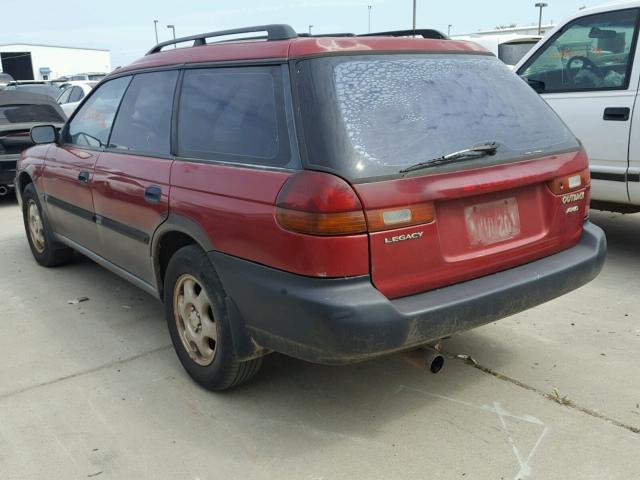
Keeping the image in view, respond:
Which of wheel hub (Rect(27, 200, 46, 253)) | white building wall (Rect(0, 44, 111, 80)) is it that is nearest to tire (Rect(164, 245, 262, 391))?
wheel hub (Rect(27, 200, 46, 253))

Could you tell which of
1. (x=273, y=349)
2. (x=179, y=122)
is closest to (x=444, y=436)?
(x=273, y=349)

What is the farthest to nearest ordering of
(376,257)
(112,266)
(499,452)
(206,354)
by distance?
(112,266) < (206,354) < (499,452) < (376,257)

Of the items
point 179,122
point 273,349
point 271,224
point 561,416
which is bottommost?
point 561,416

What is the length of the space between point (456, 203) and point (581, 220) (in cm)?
98

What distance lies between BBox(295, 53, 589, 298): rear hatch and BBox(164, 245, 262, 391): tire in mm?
857

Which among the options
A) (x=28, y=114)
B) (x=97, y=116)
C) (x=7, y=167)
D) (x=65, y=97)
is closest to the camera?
(x=97, y=116)

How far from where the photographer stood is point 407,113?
271 cm

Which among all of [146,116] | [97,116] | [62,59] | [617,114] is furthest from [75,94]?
[62,59]

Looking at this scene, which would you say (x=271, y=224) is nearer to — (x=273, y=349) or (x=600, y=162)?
(x=273, y=349)

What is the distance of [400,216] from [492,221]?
56 cm

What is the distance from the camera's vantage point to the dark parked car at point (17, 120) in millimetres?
8453

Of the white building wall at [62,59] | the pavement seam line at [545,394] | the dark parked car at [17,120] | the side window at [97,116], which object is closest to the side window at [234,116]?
the side window at [97,116]

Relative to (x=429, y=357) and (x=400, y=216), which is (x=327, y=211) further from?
(x=429, y=357)

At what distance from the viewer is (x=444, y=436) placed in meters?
2.83
